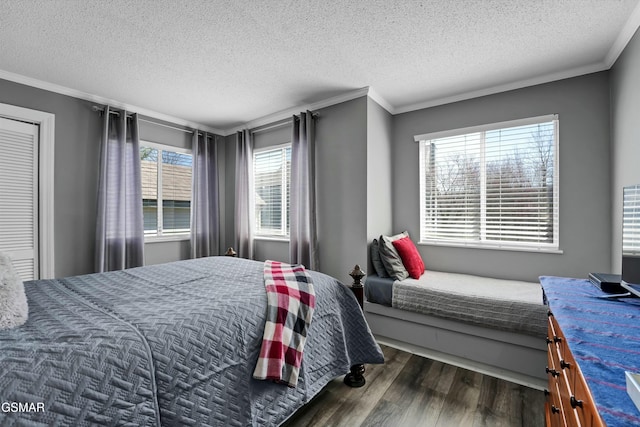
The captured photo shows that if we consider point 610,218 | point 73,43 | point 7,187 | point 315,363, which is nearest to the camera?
point 315,363

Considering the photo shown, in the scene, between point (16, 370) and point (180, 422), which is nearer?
point (16, 370)

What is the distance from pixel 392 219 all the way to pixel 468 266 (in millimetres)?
1019

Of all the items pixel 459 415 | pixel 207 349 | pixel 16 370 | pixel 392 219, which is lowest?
pixel 459 415

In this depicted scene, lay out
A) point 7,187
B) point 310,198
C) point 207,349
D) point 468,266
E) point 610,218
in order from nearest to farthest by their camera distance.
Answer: point 207,349, point 610,218, point 7,187, point 468,266, point 310,198

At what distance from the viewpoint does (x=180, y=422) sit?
3.57ft

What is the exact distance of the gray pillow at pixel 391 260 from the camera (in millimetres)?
2930

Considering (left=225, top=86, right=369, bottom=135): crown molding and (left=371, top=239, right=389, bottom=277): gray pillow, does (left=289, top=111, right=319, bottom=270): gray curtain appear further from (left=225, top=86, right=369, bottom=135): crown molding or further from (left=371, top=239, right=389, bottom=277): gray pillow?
(left=371, top=239, right=389, bottom=277): gray pillow

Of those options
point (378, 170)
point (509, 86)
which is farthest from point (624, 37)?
point (378, 170)

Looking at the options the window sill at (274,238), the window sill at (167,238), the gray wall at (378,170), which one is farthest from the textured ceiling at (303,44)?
the window sill at (274,238)

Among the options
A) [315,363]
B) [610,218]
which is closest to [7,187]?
[315,363]

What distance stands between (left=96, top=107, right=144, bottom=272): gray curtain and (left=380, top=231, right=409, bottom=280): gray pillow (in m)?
2.90

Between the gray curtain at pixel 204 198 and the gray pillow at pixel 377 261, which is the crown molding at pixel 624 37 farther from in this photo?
the gray curtain at pixel 204 198

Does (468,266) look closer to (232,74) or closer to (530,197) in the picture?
(530,197)

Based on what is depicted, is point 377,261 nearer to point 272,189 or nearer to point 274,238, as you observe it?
point 274,238
